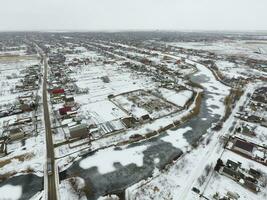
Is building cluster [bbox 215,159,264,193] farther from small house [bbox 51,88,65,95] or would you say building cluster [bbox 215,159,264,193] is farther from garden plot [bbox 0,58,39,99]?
garden plot [bbox 0,58,39,99]

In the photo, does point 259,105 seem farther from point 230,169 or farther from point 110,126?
point 110,126

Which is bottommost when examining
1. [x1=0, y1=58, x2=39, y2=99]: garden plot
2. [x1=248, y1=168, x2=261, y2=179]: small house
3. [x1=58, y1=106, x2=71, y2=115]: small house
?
A: [x1=0, y1=58, x2=39, y2=99]: garden plot

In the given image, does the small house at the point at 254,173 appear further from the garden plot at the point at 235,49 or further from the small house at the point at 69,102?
Answer: the garden plot at the point at 235,49

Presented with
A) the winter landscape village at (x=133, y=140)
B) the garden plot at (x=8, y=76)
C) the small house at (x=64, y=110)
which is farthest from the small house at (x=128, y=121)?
the garden plot at (x=8, y=76)

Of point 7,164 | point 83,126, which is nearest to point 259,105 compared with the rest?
point 83,126

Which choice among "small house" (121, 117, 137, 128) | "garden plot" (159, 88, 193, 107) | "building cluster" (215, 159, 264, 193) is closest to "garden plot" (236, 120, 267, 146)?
"building cluster" (215, 159, 264, 193)

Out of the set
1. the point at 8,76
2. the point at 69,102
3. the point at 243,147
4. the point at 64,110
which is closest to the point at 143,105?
the point at 69,102

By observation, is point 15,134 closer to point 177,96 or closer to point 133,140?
point 133,140
